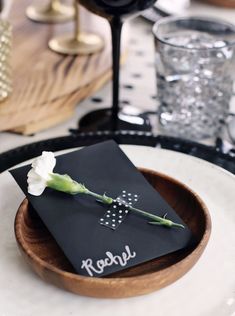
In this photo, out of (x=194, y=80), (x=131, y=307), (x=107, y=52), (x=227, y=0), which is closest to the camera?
(x=131, y=307)

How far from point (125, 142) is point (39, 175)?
19 cm

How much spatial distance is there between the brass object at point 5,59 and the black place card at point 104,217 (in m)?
0.21

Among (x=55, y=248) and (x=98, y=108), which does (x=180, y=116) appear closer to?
(x=98, y=108)

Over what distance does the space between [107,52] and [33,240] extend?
431 millimetres

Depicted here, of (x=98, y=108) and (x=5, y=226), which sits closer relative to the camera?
(x=5, y=226)

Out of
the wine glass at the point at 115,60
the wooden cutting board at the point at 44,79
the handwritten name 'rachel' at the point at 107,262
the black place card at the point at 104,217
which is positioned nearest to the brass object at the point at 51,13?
the wooden cutting board at the point at 44,79

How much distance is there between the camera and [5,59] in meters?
0.68

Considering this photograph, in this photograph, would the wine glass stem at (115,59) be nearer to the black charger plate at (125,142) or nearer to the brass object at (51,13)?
the black charger plate at (125,142)

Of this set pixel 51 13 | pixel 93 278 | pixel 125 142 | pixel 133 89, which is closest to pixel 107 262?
pixel 93 278

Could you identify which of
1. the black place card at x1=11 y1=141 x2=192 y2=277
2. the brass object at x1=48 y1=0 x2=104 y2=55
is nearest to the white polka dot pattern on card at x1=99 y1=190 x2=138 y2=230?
the black place card at x1=11 y1=141 x2=192 y2=277

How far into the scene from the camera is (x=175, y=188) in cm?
52

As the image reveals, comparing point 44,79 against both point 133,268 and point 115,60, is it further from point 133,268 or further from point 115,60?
point 133,268

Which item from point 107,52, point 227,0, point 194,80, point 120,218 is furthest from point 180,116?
point 227,0

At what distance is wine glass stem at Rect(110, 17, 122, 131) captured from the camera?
0.68 meters
